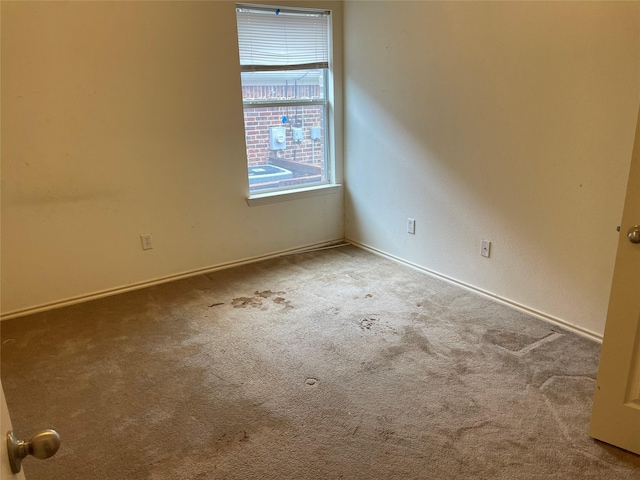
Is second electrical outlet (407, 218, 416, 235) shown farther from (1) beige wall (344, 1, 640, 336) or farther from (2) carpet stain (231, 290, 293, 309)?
(2) carpet stain (231, 290, 293, 309)

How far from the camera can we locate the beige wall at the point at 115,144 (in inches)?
115

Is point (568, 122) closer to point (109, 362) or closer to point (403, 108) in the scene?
point (403, 108)

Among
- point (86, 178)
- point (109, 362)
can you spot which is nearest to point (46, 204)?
point (86, 178)

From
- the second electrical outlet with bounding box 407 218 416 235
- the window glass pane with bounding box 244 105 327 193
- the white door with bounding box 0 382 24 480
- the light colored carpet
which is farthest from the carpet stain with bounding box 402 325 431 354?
the white door with bounding box 0 382 24 480

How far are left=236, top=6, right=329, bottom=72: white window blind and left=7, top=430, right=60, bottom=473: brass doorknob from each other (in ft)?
10.8

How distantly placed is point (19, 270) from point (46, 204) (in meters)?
0.47

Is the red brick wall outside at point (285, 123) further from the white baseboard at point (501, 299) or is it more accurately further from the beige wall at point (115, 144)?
the white baseboard at point (501, 299)

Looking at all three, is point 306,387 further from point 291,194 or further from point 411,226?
point 291,194

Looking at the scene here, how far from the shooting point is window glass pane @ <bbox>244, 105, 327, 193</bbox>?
3.84m

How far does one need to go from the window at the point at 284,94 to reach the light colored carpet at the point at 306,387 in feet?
4.02

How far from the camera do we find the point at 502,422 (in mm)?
1992

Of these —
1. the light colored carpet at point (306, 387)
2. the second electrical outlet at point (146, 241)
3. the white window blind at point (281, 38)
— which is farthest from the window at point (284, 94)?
the light colored carpet at point (306, 387)

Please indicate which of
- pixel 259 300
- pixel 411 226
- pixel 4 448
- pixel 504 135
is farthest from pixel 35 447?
pixel 411 226

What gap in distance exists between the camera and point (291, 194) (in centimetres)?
404
